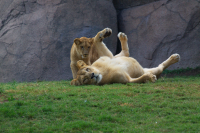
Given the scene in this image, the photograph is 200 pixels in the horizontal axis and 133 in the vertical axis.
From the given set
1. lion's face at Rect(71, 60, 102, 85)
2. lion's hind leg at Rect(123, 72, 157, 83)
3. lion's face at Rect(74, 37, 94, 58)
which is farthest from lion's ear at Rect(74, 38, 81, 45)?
lion's hind leg at Rect(123, 72, 157, 83)

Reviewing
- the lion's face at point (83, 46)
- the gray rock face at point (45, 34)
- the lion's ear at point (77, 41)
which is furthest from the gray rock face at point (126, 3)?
the lion's ear at point (77, 41)

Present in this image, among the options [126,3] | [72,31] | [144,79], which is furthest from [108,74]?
[126,3]

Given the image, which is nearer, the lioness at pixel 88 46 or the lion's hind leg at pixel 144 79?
the lion's hind leg at pixel 144 79

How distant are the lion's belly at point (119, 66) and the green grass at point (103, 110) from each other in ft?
3.33

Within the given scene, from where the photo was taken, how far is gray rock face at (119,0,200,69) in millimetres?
10133

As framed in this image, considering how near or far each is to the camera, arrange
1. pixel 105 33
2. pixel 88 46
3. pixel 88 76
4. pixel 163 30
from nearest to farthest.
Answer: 1. pixel 88 76
2. pixel 105 33
3. pixel 88 46
4. pixel 163 30

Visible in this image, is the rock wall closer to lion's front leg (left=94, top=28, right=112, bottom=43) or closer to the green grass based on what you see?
lion's front leg (left=94, top=28, right=112, bottom=43)

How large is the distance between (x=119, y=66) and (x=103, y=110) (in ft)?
8.32

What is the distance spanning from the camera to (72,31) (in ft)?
35.8

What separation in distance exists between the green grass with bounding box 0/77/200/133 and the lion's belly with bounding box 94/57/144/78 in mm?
1015

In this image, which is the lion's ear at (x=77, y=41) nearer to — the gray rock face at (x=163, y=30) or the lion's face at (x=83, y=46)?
the lion's face at (x=83, y=46)

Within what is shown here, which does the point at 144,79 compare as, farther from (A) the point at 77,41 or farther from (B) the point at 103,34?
(A) the point at 77,41

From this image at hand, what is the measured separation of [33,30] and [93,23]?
2580 millimetres

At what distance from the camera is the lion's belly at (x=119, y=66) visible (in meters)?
6.59
